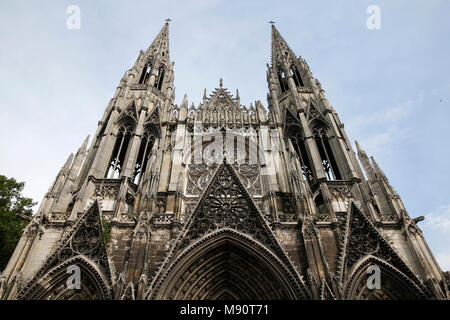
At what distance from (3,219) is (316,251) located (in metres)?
13.9

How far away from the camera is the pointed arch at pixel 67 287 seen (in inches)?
408

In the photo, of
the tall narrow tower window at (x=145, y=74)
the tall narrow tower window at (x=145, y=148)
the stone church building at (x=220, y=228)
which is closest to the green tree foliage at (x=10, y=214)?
the stone church building at (x=220, y=228)

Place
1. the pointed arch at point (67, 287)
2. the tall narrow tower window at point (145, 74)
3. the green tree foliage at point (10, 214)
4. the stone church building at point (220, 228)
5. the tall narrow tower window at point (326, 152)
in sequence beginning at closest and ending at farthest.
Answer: the pointed arch at point (67, 287)
the stone church building at point (220, 228)
the green tree foliage at point (10, 214)
the tall narrow tower window at point (326, 152)
the tall narrow tower window at point (145, 74)

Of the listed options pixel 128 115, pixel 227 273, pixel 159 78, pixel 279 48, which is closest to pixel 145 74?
pixel 159 78

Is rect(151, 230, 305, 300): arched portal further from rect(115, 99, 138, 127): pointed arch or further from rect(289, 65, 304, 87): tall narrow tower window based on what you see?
rect(289, 65, 304, 87): tall narrow tower window

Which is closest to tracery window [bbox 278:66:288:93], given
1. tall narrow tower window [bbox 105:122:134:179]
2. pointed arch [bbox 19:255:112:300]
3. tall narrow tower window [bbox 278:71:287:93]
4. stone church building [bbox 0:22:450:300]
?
tall narrow tower window [bbox 278:71:287:93]

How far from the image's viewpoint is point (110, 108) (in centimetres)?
1934

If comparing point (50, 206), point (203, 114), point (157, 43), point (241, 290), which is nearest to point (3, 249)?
point (50, 206)

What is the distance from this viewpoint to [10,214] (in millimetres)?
13727

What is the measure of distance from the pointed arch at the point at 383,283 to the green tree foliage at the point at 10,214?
13.9m

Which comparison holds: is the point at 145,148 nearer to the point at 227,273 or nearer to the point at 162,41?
the point at 227,273

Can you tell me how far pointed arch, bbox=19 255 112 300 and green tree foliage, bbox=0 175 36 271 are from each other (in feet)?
12.3

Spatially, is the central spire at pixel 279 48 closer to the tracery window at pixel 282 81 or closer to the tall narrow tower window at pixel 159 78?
the tracery window at pixel 282 81

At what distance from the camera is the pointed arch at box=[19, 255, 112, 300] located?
10352mm
